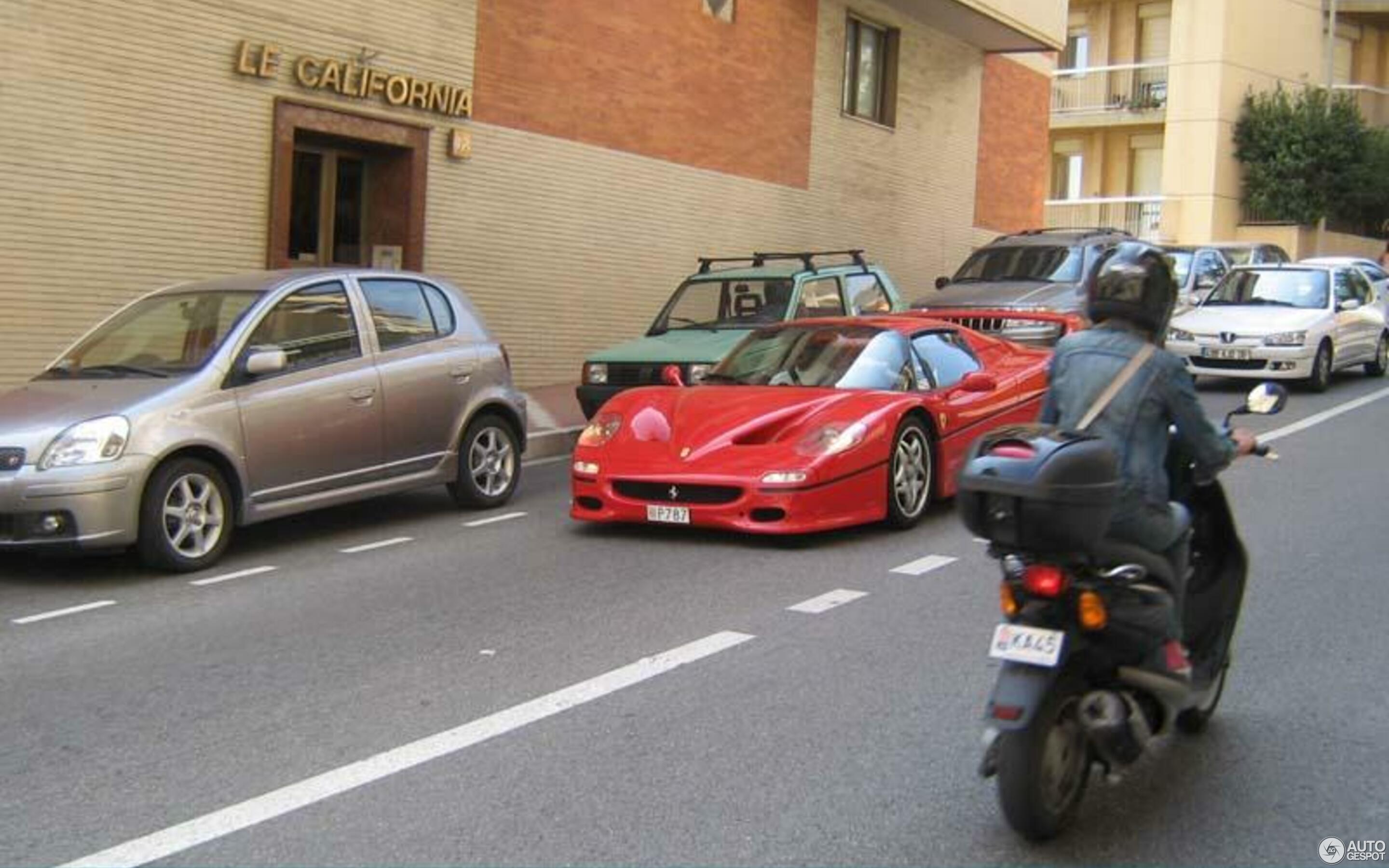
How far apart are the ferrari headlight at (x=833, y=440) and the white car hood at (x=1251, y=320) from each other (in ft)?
33.4

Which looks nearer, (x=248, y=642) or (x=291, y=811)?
(x=291, y=811)

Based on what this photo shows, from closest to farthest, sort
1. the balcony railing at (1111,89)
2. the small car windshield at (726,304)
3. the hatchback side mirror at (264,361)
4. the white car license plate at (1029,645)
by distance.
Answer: the white car license plate at (1029,645) < the hatchback side mirror at (264,361) < the small car windshield at (726,304) < the balcony railing at (1111,89)

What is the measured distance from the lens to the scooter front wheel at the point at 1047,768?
12.5 feet

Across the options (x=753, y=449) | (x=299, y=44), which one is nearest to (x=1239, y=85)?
(x=299, y=44)

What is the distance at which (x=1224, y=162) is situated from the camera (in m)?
36.8

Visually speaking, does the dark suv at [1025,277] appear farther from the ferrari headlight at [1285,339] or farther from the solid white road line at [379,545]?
the solid white road line at [379,545]

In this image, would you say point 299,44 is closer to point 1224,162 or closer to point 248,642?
point 248,642

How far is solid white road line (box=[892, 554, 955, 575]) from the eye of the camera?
25.3ft

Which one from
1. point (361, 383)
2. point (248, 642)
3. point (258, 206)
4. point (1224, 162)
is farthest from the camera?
point (1224, 162)

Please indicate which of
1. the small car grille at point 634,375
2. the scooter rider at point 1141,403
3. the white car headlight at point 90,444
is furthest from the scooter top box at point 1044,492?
the small car grille at point 634,375

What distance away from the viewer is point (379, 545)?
8773mm

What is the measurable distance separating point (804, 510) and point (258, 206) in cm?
780

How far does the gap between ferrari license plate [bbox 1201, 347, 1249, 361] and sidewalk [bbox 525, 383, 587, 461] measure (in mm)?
7696

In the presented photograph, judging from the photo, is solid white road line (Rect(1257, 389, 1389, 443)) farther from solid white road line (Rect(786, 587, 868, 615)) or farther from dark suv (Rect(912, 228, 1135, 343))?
solid white road line (Rect(786, 587, 868, 615))
